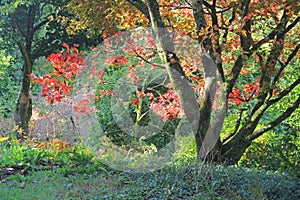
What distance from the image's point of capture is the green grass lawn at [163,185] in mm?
3609

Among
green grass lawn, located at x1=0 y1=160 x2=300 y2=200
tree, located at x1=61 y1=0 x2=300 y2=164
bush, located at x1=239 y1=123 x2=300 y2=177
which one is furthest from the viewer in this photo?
tree, located at x1=61 y1=0 x2=300 y2=164

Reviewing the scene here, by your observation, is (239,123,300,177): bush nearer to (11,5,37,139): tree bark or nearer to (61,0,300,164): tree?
(61,0,300,164): tree

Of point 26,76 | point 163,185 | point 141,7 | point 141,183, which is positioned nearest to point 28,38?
point 26,76

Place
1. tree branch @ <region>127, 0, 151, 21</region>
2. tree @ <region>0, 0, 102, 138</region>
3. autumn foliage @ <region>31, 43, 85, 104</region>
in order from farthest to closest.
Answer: tree @ <region>0, 0, 102, 138</region> → autumn foliage @ <region>31, 43, 85, 104</region> → tree branch @ <region>127, 0, 151, 21</region>

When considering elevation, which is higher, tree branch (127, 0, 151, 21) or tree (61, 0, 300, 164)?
tree branch (127, 0, 151, 21)

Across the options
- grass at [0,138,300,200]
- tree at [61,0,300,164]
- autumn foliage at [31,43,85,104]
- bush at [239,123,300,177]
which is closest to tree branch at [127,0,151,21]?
tree at [61,0,300,164]

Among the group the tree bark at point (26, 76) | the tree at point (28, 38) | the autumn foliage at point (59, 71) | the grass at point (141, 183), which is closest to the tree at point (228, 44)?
the grass at point (141, 183)

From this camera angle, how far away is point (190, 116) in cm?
484

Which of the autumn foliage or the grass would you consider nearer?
the grass

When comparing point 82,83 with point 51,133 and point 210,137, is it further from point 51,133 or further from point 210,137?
point 210,137

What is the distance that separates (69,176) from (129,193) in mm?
1078

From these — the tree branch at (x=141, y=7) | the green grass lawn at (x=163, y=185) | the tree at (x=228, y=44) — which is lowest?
the green grass lawn at (x=163, y=185)

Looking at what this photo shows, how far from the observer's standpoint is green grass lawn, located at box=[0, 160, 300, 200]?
142 inches

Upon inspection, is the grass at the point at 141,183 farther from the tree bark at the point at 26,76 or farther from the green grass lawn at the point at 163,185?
the tree bark at the point at 26,76
